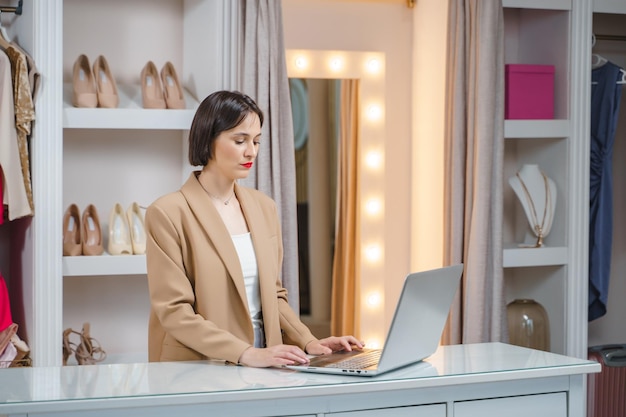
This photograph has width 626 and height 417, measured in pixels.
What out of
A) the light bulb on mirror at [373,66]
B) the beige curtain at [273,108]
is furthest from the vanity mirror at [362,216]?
the beige curtain at [273,108]

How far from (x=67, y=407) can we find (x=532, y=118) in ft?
8.87

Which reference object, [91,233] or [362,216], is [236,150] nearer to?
[91,233]

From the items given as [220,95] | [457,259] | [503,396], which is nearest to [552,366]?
[503,396]

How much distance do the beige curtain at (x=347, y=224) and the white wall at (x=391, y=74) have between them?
0.17 meters

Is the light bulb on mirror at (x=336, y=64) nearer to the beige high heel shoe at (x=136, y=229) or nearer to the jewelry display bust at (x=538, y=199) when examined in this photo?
the jewelry display bust at (x=538, y=199)

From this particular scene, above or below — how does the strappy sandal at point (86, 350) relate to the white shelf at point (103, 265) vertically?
below

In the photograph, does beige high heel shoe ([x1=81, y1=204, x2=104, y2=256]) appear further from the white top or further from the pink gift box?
the pink gift box

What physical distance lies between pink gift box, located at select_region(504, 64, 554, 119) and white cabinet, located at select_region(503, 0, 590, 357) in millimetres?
63

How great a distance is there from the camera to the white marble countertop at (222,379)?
1.86 meters

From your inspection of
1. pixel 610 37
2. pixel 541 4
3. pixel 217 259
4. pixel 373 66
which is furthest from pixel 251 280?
pixel 610 37

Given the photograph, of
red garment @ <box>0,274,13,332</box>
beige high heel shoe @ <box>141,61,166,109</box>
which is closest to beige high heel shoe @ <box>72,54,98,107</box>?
beige high heel shoe @ <box>141,61,166,109</box>

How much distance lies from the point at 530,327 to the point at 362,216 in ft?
2.87

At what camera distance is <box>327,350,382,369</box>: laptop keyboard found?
2.09m

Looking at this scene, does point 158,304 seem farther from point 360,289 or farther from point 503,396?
point 360,289
